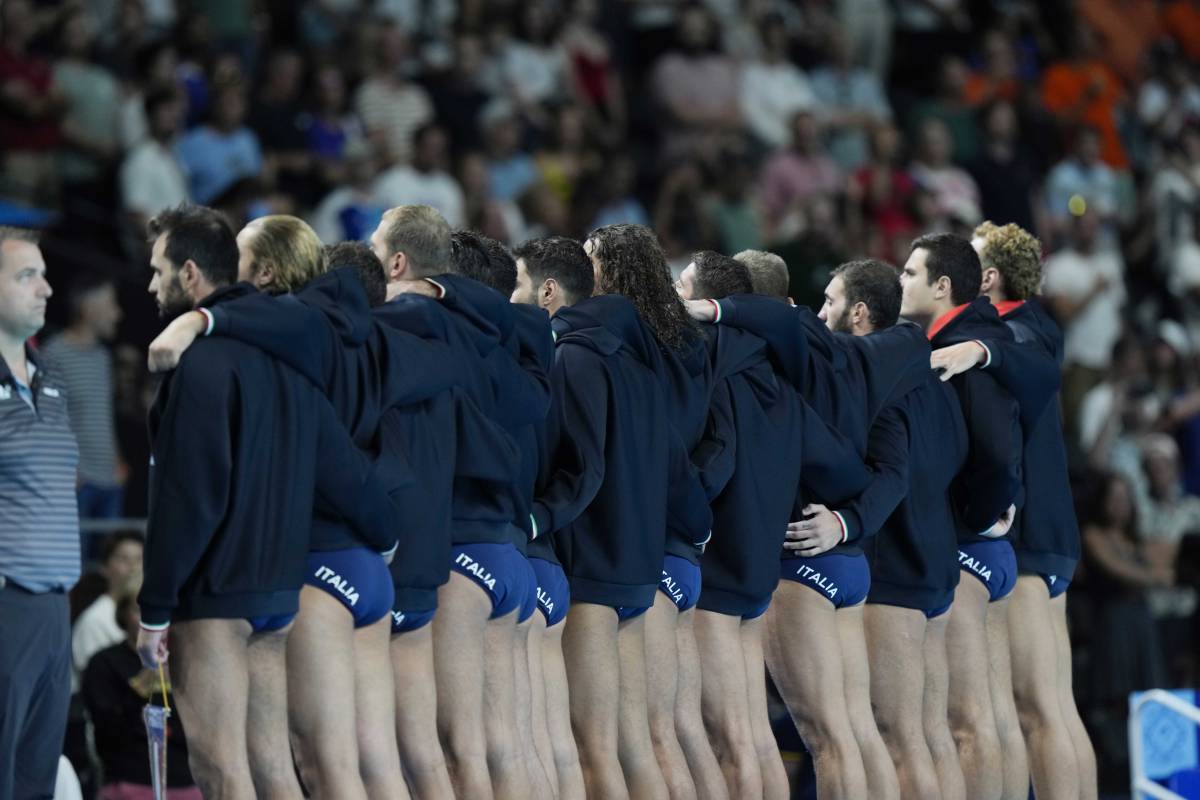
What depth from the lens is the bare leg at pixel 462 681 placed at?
609 centimetres

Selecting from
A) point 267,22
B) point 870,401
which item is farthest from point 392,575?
point 267,22

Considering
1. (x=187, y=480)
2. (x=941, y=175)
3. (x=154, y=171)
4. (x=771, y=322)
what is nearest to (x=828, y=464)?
(x=771, y=322)

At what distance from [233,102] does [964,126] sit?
589 centimetres

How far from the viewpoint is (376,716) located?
5738mm

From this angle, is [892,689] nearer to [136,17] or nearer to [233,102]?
[233,102]

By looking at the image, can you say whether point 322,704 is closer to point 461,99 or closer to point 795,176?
point 461,99

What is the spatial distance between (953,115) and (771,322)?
8469 mm

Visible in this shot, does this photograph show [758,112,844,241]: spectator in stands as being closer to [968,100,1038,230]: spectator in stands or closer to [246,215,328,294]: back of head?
[968,100,1038,230]: spectator in stands

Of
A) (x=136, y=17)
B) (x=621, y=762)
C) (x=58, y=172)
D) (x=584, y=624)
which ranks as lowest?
(x=621, y=762)

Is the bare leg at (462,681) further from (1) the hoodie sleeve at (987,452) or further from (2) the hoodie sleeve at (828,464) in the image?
(1) the hoodie sleeve at (987,452)

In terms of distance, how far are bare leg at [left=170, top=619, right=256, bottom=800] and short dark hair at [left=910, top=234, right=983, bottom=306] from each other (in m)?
3.41

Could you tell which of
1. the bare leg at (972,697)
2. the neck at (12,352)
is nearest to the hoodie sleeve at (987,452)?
the bare leg at (972,697)

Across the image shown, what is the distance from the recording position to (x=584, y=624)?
661 centimetres

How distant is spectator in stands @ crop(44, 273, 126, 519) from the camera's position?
977 centimetres
